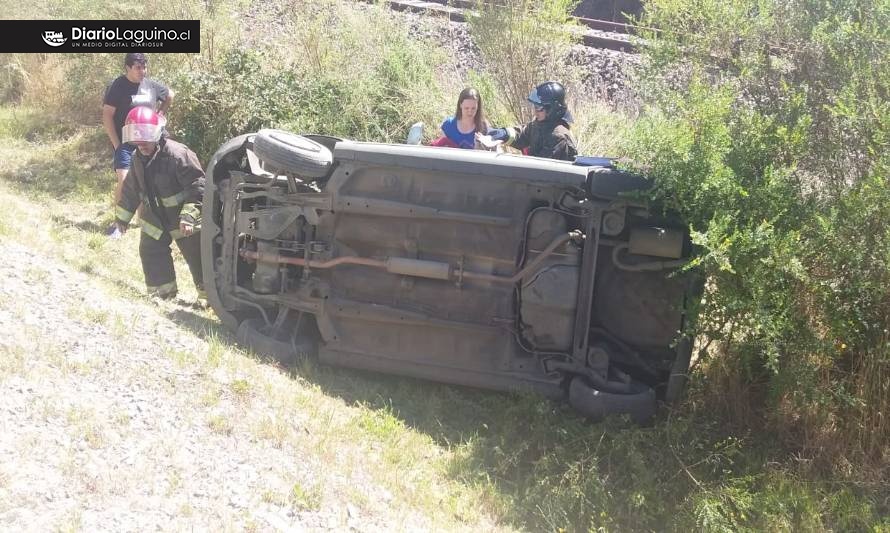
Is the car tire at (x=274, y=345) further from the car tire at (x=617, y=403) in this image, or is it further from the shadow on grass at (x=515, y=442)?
the car tire at (x=617, y=403)

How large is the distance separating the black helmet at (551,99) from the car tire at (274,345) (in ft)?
8.48

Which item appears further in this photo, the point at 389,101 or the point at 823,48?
the point at 389,101

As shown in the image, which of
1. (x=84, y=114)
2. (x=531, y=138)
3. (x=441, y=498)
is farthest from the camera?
(x=84, y=114)

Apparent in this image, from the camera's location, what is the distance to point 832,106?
15.5ft

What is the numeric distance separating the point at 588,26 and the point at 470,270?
862 centimetres

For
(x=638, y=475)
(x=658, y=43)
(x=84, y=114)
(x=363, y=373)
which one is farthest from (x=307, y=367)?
(x=84, y=114)

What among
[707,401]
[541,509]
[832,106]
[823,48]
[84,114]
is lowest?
[541,509]

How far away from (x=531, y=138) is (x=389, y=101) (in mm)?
3702

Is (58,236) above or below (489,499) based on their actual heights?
above

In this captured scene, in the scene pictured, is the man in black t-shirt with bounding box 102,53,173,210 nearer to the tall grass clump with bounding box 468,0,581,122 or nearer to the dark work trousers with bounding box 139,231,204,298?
the dark work trousers with bounding box 139,231,204,298

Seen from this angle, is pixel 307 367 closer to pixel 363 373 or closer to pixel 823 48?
pixel 363 373

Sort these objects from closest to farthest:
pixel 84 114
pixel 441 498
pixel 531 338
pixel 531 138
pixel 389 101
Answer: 1. pixel 441 498
2. pixel 531 338
3. pixel 531 138
4. pixel 389 101
5. pixel 84 114

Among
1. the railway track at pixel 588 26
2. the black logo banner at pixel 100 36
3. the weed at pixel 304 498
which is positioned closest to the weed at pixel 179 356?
the weed at pixel 304 498

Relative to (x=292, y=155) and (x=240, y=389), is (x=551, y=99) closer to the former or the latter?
(x=292, y=155)
